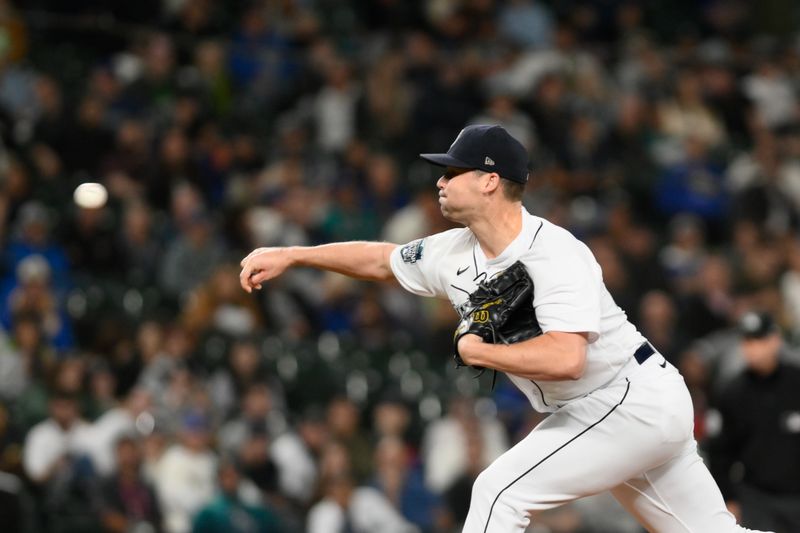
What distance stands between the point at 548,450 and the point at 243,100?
29.9 feet

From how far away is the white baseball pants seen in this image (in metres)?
4.89

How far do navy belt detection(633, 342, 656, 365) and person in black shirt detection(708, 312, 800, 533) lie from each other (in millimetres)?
2082

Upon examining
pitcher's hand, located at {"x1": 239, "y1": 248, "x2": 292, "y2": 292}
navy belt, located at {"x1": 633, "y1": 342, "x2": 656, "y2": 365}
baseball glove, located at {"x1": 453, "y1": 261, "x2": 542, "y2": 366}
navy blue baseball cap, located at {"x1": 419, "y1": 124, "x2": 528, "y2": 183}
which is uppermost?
navy blue baseball cap, located at {"x1": 419, "y1": 124, "x2": 528, "y2": 183}

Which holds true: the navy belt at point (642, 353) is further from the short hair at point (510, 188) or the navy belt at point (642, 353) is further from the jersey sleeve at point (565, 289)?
the short hair at point (510, 188)

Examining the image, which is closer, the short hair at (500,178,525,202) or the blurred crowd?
the short hair at (500,178,525,202)

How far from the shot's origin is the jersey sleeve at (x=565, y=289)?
15.5 feet

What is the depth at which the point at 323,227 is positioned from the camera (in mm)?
12023

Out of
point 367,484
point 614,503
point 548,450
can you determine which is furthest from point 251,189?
point 548,450

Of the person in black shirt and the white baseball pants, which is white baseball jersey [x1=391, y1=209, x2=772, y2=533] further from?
the person in black shirt

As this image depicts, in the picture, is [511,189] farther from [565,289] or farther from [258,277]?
[258,277]

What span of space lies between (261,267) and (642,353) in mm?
1481

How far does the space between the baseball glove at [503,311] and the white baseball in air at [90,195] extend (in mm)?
5985

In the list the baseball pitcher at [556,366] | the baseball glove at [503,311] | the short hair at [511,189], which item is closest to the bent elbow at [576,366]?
the baseball pitcher at [556,366]

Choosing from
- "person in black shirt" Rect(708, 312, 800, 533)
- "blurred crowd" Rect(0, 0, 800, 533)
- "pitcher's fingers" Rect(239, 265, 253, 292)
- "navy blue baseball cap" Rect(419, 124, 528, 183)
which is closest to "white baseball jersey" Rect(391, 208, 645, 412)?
"navy blue baseball cap" Rect(419, 124, 528, 183)
